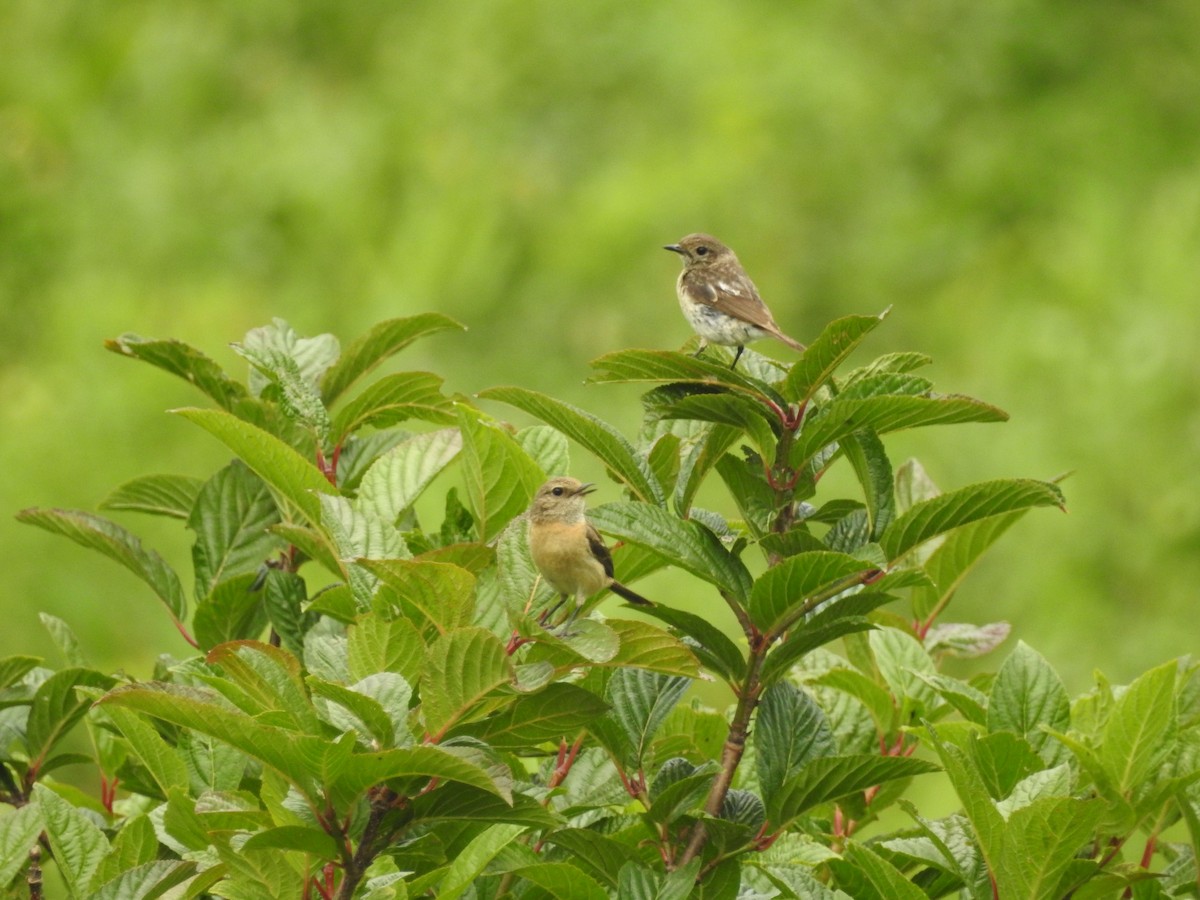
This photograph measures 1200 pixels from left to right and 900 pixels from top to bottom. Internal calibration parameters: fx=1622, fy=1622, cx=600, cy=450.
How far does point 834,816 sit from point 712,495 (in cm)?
598

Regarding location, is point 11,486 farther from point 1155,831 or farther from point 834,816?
point 1155,831

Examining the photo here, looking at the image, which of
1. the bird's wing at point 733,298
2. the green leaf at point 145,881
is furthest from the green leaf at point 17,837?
the bird's wing at point 733,298

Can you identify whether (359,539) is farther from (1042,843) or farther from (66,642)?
(1042,843)

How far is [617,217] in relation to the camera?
972 cm

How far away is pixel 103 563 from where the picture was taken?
7348 mm

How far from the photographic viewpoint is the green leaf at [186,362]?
248cm

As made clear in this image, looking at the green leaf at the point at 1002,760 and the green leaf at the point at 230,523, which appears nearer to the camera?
the green leaf at the point at 1002,760

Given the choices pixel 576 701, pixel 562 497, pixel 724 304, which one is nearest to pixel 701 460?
pixel 576 701

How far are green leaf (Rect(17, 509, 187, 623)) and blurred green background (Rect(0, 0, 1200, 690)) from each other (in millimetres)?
4188

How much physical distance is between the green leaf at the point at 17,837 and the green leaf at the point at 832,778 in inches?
37.8

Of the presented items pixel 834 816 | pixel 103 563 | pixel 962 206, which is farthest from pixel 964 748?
pixel 962 206

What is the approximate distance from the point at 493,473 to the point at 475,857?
595 mm

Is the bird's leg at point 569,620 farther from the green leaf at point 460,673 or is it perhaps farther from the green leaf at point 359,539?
the green leaf at point 359,539

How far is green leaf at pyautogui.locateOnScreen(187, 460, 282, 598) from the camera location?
257 centimetres
